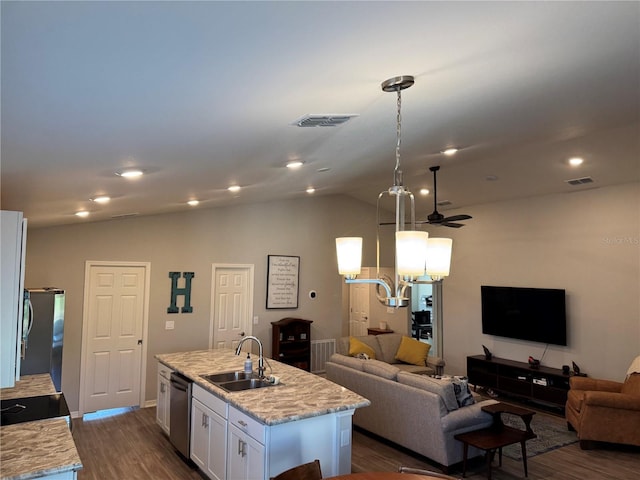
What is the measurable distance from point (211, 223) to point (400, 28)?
233 inches

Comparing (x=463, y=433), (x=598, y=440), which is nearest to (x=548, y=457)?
(x=598, y=440)

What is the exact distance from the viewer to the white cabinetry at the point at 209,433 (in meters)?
3.65

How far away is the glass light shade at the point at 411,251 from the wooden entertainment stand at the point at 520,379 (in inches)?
208

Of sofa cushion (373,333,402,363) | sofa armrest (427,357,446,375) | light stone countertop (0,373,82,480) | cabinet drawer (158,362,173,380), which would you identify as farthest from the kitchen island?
sofa armrest (427,357,446,375)

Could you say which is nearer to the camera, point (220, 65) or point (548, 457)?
point (220, 65)

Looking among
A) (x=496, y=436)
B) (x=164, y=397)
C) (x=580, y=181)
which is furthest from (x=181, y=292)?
(x=580, y=181)

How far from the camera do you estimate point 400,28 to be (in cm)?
144

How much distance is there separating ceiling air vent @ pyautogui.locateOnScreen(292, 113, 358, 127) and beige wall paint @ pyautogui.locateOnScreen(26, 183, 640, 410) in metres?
4.69

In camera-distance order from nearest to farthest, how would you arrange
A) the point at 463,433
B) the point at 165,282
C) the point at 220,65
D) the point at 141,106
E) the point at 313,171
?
1. the point at 220,65
2. the point at 141,106
3. the point at 463,433
4. the point at 313,171
5. the point at 165,282

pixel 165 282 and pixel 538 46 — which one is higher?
pixel 538 46

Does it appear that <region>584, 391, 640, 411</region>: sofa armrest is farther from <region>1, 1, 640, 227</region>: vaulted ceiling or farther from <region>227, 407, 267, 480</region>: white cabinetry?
<region>227, 407, 267, 480</region>: white cabinetry

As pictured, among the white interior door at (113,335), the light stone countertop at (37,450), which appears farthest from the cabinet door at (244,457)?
the white interior door at (113,335)

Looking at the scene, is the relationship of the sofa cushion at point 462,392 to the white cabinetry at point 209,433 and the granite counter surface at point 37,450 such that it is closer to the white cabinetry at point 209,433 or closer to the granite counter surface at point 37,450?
the white cabinetry at point 209,433

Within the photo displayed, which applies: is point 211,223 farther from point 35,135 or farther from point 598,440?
point 598,440
